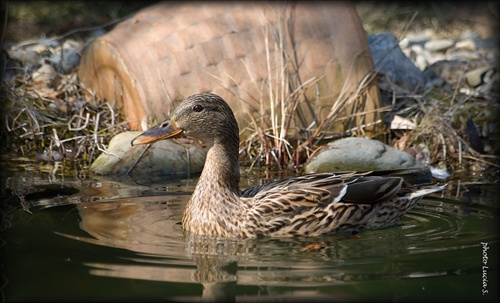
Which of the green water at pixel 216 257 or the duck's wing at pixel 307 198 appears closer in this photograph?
the green water at pixel 216 257

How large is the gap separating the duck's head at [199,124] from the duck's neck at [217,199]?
0.35 feet

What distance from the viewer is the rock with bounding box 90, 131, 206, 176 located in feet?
27.3

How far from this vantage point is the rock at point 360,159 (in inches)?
324

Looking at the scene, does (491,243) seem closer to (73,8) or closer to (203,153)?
(203,153)

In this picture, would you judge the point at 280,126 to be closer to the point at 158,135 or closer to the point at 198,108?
the point at 198,108

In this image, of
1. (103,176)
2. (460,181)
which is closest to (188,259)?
(103,176)

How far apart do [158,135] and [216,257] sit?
1206 millimetres

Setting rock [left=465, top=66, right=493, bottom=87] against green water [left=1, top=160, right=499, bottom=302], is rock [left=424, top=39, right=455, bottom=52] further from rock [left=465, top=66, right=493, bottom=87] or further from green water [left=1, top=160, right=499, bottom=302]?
green water [left=1, top=160, right=499, bottom=302]

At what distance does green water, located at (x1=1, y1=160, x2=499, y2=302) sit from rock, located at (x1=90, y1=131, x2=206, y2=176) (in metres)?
1.16

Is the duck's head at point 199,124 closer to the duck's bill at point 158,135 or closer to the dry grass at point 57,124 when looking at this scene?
the duck's bill at point 158,135

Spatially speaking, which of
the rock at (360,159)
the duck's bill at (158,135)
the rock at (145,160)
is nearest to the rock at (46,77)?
the rock at (145,160)

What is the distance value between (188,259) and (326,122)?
13.6 ft

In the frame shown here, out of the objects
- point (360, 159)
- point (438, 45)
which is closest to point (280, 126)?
point (360, 159)

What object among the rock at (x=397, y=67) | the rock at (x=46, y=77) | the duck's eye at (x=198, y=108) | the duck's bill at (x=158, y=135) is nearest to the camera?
the duck's bill at (x=158, y=135)
